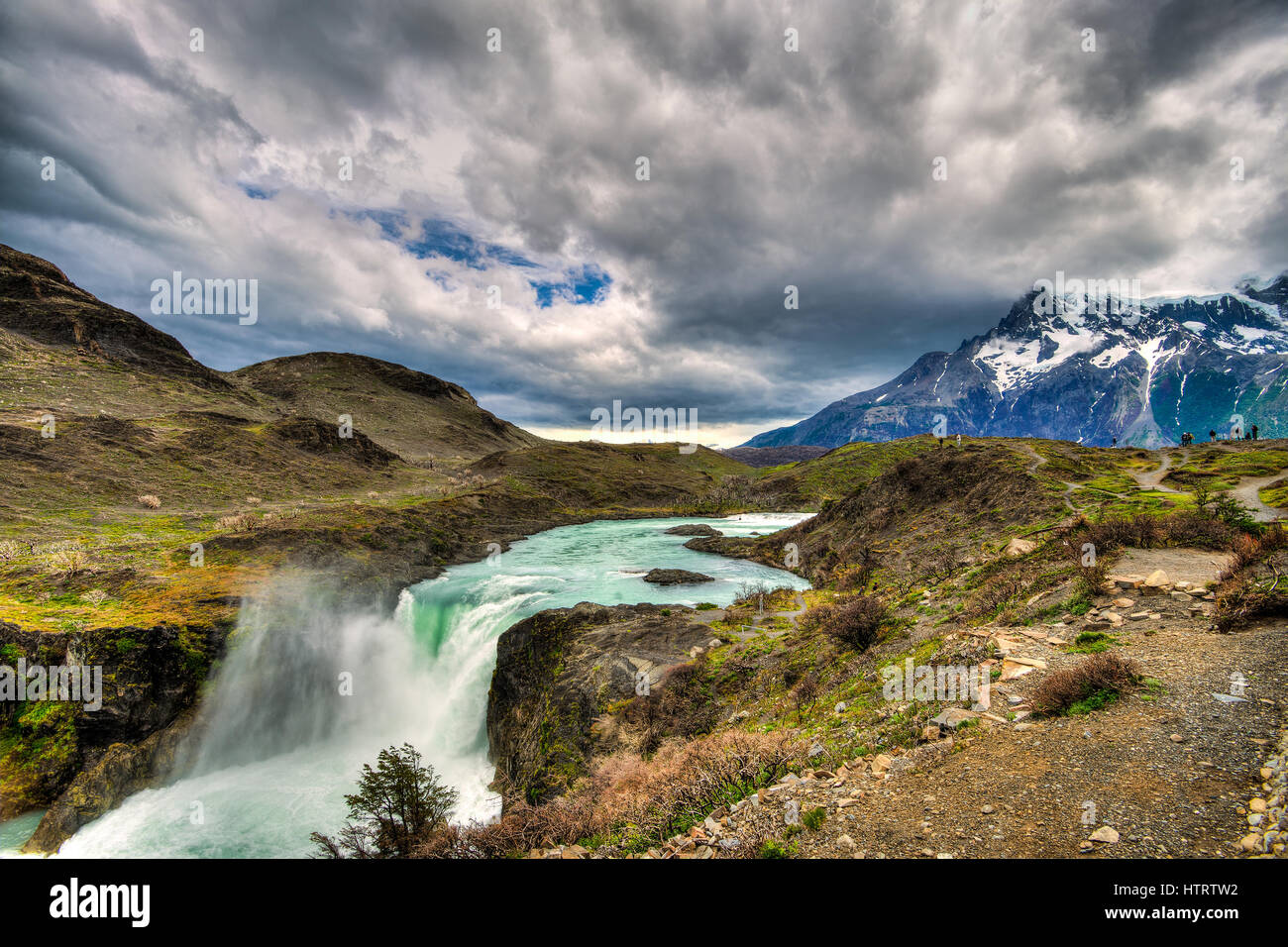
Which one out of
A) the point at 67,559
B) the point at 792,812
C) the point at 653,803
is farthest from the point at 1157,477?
the point at 67,559

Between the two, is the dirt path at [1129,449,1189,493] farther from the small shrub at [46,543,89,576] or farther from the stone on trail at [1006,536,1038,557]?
the small shrub at [46,543,89,576]

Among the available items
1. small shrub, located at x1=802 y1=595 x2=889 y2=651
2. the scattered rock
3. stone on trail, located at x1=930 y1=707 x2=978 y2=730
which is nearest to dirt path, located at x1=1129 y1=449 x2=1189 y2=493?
small shrub, located at x1=802 y1=595 x2=889 y2=651

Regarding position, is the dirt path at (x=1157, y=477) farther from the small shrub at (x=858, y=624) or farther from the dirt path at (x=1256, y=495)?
the small shrub at (x=858, y=624)

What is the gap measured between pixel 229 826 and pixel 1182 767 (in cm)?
2999

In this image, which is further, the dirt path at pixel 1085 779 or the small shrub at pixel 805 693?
the small shrub at pixel 805 693

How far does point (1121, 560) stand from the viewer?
14219 mm

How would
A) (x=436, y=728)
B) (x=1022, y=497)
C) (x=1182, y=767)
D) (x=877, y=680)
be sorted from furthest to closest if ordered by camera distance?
(x=1022, y=497), (x=436, y=728), (x=877, y=680), (x=1182, y=767)

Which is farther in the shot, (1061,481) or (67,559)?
(1061,481)

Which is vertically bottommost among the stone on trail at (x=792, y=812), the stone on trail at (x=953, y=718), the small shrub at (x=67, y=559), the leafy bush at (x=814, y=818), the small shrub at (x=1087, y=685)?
the stone on trail at (x=792, y=812)

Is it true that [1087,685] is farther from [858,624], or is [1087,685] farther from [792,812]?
[858,624]

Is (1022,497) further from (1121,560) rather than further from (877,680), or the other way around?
(877,680)

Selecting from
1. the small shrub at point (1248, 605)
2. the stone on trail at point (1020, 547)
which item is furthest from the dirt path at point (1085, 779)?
the stone on trail at point (1020, 547)

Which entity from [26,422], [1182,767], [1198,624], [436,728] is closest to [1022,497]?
[1198,624]

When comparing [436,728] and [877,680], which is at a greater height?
[877,680]
